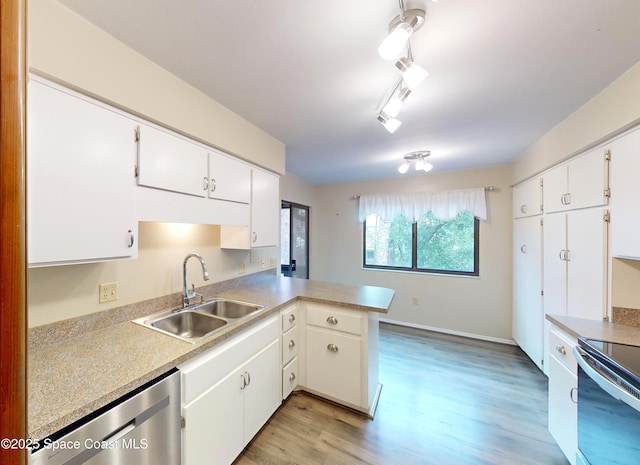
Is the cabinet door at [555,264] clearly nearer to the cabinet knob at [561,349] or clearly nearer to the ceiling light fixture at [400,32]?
the cabinet knob at [561,349]

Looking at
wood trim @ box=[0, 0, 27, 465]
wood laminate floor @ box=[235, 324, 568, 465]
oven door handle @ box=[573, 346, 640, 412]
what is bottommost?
wood laminate floor @ box=[235, 324, 568, 465]

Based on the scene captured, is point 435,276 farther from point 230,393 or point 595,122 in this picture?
point 230,393

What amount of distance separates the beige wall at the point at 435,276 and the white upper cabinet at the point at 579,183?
1016mm

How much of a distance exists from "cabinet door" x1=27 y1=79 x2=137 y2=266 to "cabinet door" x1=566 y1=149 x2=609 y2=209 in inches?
116

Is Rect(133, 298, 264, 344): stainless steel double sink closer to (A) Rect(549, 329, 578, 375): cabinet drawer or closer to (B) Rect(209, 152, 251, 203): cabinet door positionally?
(B) Rect(209, 152, 251, 203): cabinet door

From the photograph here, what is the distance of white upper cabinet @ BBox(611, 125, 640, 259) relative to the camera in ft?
4.55

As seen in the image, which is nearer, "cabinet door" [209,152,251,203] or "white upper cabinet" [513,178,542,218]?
"cabinet door" [209,152,251,203]

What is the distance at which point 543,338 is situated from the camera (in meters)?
2.34

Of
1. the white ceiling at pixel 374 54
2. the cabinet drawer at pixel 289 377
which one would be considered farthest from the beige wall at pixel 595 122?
the cabinet drawer at pixel 289 377

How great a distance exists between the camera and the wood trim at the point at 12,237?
37 cm

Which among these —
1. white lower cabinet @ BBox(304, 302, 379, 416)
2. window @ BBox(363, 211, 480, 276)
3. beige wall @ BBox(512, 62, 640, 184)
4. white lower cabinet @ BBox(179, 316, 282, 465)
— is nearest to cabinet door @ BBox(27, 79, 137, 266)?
white lower cabinet @ BBox(179, 316, 282, 465)

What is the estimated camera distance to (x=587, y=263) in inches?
70.1

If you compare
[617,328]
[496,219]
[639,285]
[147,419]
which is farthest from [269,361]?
[496,219]

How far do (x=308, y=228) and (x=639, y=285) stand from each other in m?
3.57
